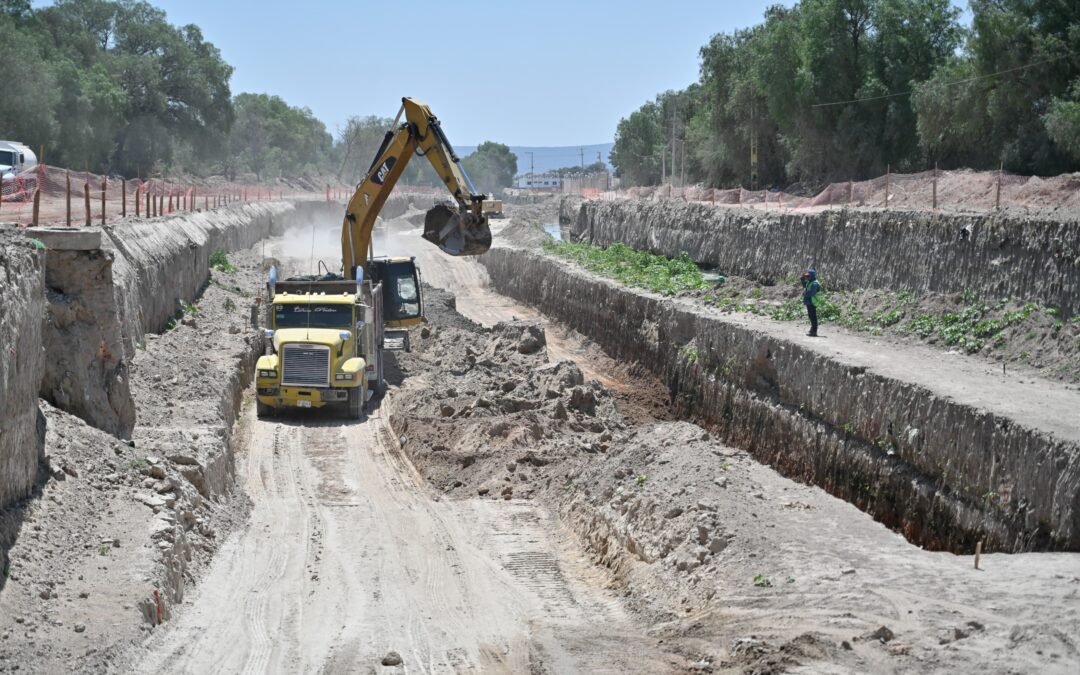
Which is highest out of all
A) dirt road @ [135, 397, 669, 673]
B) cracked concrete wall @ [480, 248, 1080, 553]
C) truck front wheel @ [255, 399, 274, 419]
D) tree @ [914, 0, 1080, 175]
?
tree @ [914, 0, 1080, 175]

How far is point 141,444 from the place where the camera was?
15703mm

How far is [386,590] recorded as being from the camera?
13.9 meters

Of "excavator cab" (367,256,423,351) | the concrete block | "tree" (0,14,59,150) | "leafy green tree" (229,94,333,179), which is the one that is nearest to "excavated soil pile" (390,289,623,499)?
"excavator cab" (367,256,423,351)

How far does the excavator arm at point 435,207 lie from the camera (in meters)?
27.0

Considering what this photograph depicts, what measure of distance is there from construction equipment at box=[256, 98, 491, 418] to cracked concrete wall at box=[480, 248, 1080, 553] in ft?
19.3

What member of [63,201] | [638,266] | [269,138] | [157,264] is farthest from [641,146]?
[157,264]

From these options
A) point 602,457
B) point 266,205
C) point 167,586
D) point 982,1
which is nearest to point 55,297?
point 167,586

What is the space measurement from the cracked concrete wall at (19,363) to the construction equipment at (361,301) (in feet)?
32.3

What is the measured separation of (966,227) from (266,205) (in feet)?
152

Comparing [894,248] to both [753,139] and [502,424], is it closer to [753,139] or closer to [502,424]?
[502,424]

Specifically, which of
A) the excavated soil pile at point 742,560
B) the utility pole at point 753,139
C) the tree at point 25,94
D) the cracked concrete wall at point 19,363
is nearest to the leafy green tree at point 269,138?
the tree at point 25,94

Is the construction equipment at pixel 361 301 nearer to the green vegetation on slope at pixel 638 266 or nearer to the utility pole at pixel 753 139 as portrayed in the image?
the green vegetation on slope at pixel 638 266

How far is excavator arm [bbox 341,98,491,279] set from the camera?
88.5ft

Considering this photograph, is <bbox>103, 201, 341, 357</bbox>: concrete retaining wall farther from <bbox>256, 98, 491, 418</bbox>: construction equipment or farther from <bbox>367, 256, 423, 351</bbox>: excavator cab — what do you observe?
<bbox>367, 256, 423, 351</bbox>: excavator cab
